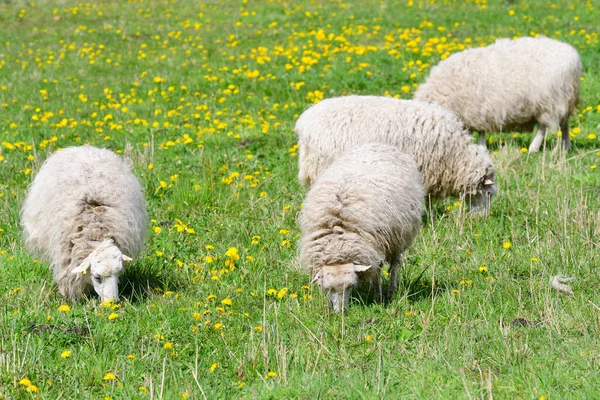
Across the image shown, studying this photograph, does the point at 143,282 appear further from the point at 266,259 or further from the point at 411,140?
the point at 411,140

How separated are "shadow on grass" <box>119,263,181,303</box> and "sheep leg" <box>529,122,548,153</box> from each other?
576 centimetres

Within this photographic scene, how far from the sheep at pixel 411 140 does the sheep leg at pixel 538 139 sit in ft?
7.64

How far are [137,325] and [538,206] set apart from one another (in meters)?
4.05

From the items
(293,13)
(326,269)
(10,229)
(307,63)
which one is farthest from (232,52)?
(326,269)

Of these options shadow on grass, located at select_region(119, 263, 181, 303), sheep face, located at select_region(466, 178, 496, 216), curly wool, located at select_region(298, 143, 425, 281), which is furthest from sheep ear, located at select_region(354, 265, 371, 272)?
sheep face, located at select_region(466, 178, 496, 216)

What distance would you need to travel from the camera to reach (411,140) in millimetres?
7793

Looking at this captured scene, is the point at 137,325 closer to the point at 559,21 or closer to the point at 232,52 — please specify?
the point at 232,52

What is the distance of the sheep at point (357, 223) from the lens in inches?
214

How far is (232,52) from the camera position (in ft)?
49.1

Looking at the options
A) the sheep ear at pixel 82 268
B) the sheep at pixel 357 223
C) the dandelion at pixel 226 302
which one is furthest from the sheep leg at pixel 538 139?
the sheep ear at pixel 82 268

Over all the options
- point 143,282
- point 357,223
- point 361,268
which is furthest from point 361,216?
point 143,282

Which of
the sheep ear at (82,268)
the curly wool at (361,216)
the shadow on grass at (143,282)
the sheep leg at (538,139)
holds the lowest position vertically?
the sheep leg at (538,139)

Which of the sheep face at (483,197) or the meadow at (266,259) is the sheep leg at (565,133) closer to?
the meadow at (266,259)

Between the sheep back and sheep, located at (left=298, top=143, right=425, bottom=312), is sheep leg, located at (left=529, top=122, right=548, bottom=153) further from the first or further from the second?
sheep, located at (left=298, top=143, right=425, bottom=312)
